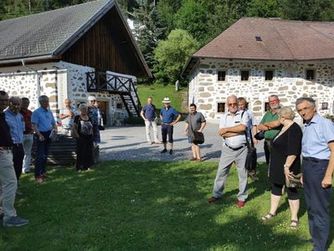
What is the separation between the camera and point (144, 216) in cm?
610

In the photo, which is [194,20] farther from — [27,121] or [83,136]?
[27,121]

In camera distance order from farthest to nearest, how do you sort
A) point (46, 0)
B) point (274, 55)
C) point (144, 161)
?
point (46, 0) → point (274, 55) → point (144, 161)

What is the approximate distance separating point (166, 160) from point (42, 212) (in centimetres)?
472

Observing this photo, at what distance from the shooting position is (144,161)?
10.5 meters

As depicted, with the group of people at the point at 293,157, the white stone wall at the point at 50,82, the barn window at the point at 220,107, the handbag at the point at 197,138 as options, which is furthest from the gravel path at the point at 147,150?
the barn window at the point at 220,107

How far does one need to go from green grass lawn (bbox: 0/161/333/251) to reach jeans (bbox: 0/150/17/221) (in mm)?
299

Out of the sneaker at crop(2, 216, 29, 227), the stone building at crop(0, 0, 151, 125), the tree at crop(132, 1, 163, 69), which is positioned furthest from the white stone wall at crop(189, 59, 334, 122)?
the sneaker at crop(2, 216, 29, 227)

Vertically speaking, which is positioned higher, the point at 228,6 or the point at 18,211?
the point at 228,6

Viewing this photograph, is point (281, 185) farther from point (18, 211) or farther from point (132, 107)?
point (132, 107)

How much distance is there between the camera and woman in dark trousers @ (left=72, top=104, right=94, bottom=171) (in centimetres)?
913

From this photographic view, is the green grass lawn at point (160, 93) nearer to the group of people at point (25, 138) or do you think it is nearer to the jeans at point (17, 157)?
the group of people at point (25, 138)

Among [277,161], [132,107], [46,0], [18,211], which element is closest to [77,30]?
[132,107]

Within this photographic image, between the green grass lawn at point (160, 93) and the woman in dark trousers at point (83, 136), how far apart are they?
952 inches

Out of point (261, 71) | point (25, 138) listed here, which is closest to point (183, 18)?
point (261, 71)
